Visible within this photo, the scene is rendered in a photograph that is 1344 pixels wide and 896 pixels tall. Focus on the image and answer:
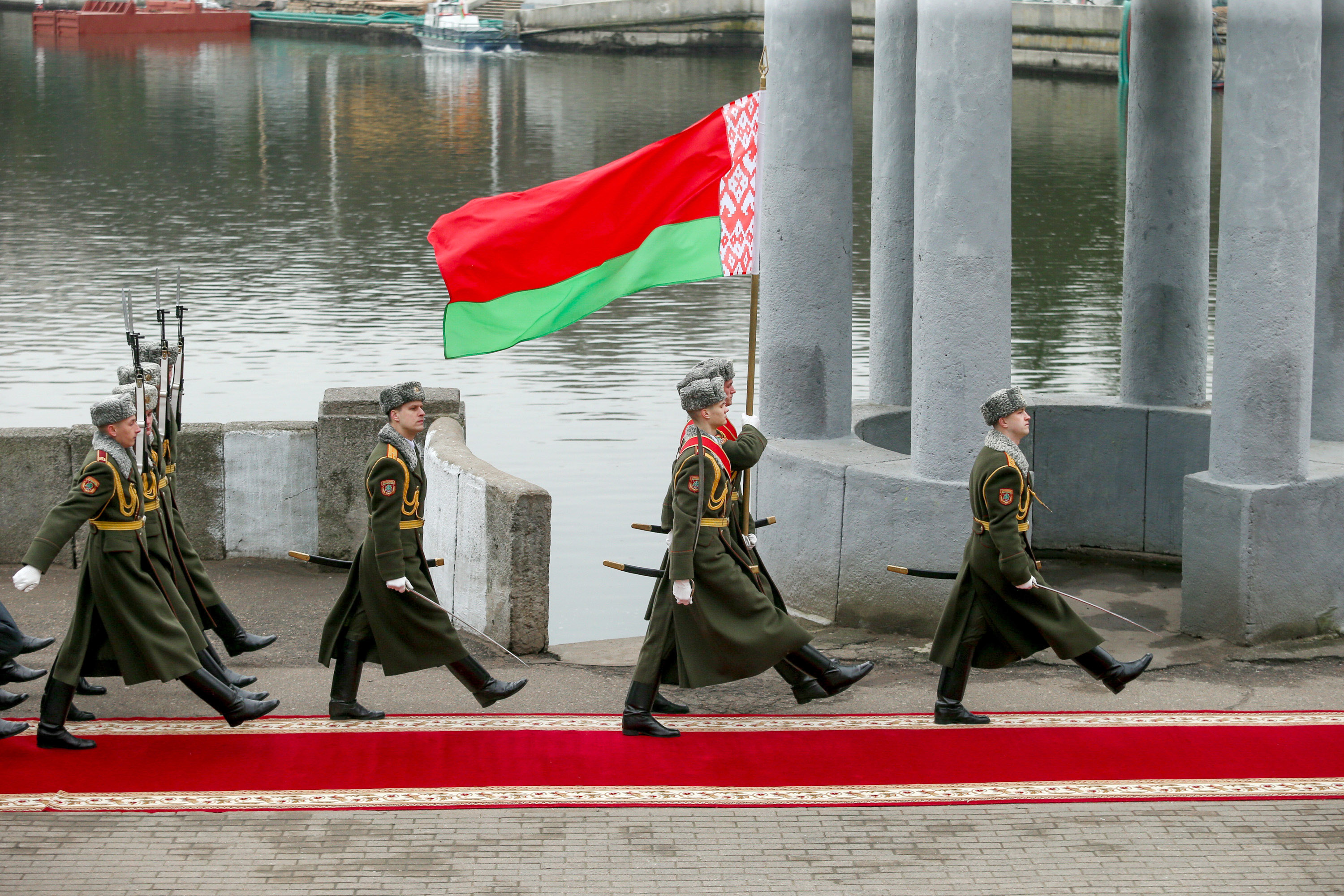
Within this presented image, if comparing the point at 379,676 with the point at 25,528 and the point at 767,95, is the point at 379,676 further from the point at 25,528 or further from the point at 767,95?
the point at 767,95

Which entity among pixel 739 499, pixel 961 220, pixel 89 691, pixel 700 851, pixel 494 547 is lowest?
pixel 700 851

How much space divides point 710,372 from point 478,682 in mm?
1746

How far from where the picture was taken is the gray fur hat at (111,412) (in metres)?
7.77

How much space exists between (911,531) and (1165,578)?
2.46m

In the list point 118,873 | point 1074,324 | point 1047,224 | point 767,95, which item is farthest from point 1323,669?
point 1047,224

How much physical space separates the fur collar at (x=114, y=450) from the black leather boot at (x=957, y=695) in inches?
146

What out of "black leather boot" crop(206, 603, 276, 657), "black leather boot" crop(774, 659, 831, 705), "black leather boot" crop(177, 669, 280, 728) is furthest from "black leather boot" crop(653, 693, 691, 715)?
"black leather boot" crop(206, 603, 276, 657)

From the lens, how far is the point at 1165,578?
439 inches

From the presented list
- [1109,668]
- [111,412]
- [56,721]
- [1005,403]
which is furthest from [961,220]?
[56,721]

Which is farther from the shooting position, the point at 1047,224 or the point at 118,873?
the point at 1047,224

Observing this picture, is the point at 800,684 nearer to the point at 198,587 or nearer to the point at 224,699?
the point at 224,699

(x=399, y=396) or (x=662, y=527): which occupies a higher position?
(x=399, y=396)

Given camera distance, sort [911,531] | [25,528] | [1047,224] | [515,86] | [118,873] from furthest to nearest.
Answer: [515,86], [1047,224], [25,528], [911,531], [118,873]

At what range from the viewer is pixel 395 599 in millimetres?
8109
